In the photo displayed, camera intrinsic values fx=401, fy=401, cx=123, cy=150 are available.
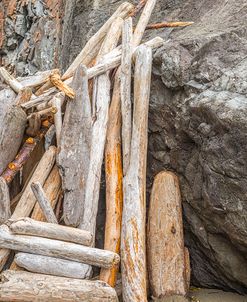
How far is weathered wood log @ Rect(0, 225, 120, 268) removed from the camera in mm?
4441

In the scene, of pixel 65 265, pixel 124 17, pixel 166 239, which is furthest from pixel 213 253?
pixel 124 17

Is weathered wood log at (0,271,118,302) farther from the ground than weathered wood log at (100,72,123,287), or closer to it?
closer to it

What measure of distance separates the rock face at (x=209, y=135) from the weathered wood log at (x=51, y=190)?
48.4 inches

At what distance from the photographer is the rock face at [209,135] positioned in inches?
168

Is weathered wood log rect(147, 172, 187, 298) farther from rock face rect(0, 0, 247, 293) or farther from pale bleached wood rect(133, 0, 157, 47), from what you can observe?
pale bleached wood rect(133, 0, 157, 47)

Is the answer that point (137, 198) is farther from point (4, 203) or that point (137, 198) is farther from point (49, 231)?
point (4, 203)

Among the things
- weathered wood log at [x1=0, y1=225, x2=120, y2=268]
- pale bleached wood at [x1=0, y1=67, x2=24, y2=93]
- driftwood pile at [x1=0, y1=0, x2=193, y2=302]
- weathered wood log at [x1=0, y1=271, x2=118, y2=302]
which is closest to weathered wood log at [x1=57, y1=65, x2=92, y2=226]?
driftwood pile at [x1=0, y1=0, x2=193, y2=302]

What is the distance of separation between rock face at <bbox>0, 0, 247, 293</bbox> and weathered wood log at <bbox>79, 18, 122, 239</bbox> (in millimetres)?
654

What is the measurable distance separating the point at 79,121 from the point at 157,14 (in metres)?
3.44

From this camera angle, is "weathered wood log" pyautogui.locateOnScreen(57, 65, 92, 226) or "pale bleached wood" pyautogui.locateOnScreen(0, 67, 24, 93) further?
"pale bleached wood" pyautogui.locateOnScreen(0, 67, 24, 93)

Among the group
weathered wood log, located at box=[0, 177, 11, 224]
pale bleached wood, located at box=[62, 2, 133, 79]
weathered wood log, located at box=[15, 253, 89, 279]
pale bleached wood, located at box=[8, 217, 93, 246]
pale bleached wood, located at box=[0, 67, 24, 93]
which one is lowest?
weathered wood log, located at box=[15, 253, 89, 279]

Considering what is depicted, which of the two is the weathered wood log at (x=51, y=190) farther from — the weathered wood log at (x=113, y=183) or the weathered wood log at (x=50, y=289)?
the weathered wood log at (x=50, y=289)

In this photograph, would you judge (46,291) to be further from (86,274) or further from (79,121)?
(79,121)

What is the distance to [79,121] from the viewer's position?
512cm
